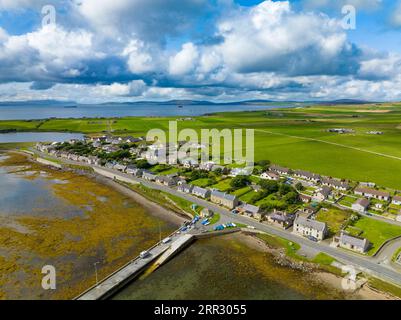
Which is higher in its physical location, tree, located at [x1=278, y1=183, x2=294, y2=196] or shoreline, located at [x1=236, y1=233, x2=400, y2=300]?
tree, located at [x1=278, y1=183, x2=294, y2=196]

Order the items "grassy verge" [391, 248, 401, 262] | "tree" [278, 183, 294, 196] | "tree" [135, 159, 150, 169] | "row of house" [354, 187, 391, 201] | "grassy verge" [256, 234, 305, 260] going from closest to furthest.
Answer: "grassy verge" [391, 248, 401, 262], "grassy verge" [256, 234, 305, 260], "row of house" [354, 187, 391, 201], "tree" [278, 183, 294, 196], "tree" [135, 159, 150, 169]

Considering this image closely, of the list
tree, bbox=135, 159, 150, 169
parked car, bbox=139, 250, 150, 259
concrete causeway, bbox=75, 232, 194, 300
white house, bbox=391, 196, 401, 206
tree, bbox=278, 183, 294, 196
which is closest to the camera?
concrete causeway, bbox=75, 232, 194, 300

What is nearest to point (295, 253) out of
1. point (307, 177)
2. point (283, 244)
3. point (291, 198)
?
point (283, 244)

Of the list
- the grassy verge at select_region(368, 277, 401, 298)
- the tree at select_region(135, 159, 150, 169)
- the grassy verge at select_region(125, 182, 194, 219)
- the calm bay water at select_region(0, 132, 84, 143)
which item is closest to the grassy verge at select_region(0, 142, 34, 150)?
the calm bay water at select_region(0, 132, 84, 143)

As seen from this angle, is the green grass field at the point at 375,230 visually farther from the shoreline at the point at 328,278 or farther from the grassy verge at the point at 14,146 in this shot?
the grassy verge at the point at 14,146

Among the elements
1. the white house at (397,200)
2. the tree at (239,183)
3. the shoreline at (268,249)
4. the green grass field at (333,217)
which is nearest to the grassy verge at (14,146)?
the shoreline at (268,249)

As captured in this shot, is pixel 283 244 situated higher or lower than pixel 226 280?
higher

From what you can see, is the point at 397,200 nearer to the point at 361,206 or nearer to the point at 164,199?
the point at 361,206

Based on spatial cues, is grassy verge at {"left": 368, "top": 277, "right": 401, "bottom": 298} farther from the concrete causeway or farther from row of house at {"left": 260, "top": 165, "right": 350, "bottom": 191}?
row of house at {"left": 260, "top": 165, "right": 350, "bottom": 191}
